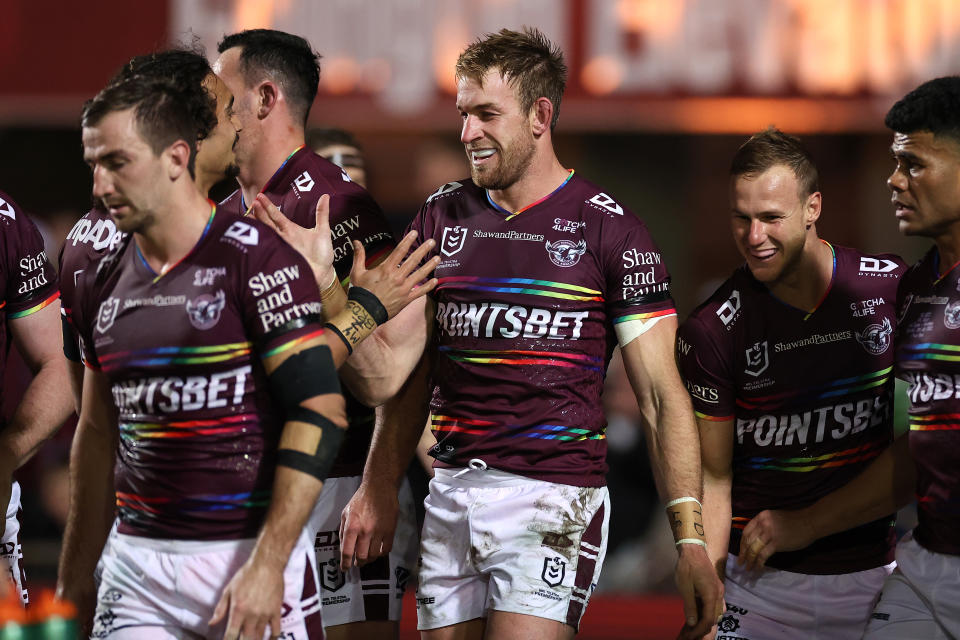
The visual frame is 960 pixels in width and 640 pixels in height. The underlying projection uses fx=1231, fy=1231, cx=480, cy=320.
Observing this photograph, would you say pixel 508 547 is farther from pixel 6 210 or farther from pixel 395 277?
pixel 6 210

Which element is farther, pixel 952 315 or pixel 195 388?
pixel 952 315

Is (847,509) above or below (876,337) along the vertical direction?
below

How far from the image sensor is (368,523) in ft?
13.3

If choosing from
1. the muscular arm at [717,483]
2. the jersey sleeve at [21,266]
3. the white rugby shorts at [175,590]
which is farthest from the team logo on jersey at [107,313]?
the muscular arm at [717,483]

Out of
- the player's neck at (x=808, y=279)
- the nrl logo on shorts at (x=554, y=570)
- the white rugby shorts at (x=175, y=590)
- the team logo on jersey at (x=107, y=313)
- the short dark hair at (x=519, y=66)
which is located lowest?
the nrl logo on shorts at (x=554, y=570)

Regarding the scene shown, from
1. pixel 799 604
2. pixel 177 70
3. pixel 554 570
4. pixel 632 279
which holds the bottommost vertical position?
pixel 799 604

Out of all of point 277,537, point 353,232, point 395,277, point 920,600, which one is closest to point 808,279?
point 920,600

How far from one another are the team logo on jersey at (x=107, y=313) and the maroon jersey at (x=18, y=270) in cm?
99

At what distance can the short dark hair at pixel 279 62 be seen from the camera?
435cm

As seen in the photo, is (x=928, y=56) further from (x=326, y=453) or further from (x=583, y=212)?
(x=326, y=453)

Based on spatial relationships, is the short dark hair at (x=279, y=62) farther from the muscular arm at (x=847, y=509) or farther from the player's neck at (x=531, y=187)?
the muscular arm at (x=847, y=509)

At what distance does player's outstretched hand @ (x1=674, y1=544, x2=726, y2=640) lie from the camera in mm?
3787

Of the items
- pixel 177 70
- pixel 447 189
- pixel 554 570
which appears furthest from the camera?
pixel 447 189

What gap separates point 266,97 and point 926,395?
2.42 metres
